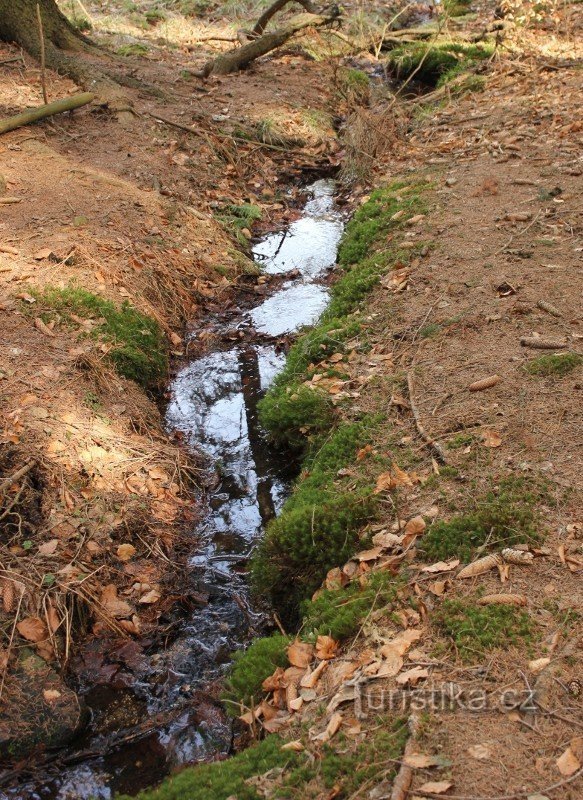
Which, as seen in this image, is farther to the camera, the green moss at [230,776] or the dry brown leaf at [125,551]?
the dry brown leaf at [125,551]

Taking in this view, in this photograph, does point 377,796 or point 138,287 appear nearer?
point 377,796

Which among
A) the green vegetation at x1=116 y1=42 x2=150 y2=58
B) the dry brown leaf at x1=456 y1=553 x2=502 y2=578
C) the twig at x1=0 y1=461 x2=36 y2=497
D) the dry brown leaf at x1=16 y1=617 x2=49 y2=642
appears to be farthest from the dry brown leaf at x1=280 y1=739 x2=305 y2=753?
the green vegetation at x1=116 y1=42 x2=150 y2=58

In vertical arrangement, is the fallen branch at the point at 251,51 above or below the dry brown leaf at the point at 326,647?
above

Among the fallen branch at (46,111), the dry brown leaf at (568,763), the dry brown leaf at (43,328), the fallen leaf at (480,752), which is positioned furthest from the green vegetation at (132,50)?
the dry brown leaf at (568,763)

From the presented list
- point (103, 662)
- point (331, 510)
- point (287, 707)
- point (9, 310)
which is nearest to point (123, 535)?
point (103, 662)

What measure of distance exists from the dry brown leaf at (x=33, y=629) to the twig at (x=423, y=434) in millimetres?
2403

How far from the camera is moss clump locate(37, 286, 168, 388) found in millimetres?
5906

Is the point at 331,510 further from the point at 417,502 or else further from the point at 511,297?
A: the point at 511,297

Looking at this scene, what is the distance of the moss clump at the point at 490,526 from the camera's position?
3435mm

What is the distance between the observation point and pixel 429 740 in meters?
2.60

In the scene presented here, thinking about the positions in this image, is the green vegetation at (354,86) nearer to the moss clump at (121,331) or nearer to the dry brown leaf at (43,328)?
the moss clump at (121,331)

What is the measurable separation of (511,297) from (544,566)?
2.74 metres

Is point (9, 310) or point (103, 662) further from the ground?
point (9, 310)

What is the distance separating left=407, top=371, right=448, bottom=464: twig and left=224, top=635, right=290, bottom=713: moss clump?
137 cm
